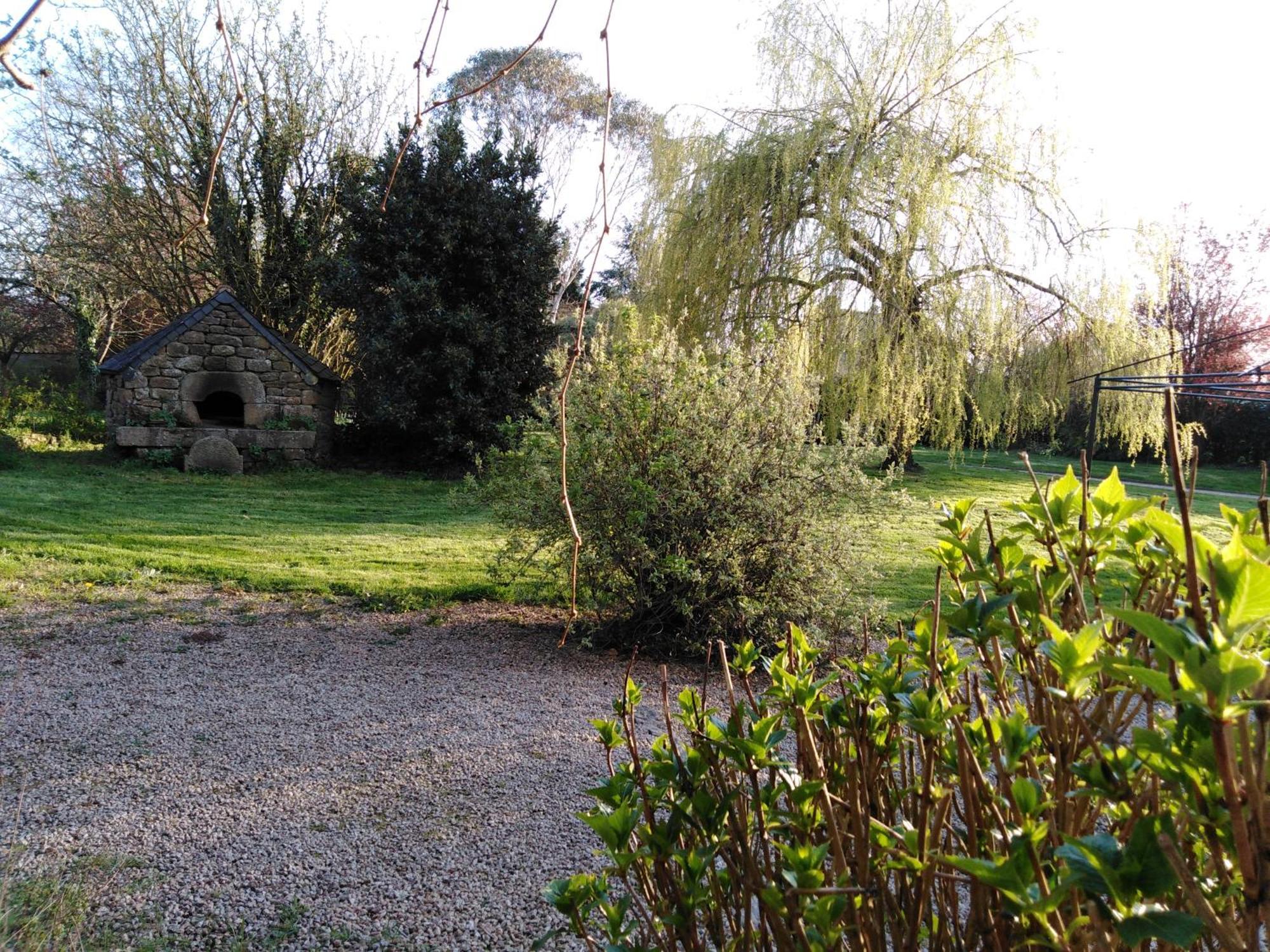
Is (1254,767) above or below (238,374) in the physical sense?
below

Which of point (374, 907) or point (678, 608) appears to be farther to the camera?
point (678, 608)

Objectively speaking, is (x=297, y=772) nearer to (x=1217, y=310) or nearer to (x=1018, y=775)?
(x=1018, y=775)

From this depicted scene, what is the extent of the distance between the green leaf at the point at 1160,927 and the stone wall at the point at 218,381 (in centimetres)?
1306

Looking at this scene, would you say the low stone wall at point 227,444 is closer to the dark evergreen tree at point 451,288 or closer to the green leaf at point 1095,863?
the dark evergreen tree at point 451,288

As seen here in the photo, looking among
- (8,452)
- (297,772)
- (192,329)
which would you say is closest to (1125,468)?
(192,329)

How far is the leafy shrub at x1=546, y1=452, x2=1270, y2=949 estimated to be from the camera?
61 centimetres

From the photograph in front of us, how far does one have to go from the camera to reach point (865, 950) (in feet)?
3.51

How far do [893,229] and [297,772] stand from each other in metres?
10.3

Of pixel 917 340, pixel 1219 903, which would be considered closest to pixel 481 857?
pixel 1219 903

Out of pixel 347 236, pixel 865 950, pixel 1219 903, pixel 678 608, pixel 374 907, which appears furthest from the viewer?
pixel 347 236

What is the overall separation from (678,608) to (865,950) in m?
3.70

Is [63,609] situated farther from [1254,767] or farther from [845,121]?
[845,121]

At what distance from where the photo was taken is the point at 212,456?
38.8 ft

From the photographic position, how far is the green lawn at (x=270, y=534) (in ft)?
20.1
